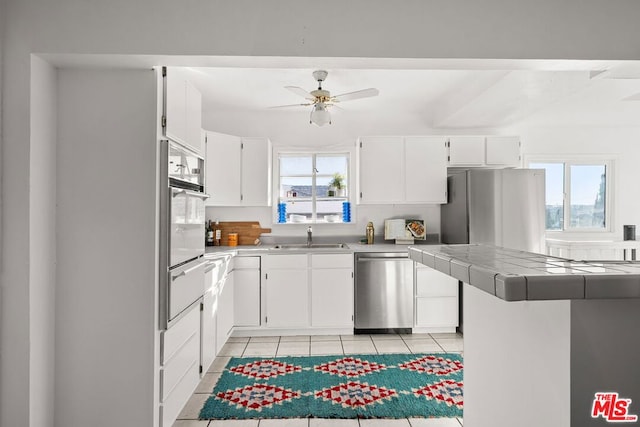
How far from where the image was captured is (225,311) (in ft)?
11.7

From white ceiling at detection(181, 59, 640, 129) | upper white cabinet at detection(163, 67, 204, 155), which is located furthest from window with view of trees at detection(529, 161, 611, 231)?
upper white cabinet at detection(163, 67, 204, 155)

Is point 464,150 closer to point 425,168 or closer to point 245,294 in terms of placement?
point 425,168

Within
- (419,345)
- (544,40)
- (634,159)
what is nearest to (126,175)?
(544,40)

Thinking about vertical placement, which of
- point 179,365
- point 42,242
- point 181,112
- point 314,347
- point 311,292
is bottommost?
point 314,347

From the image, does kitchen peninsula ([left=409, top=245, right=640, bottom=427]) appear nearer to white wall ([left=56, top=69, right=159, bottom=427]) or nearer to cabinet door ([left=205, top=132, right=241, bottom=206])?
white wall ([left=56, top=69, right=159, bottom=427])

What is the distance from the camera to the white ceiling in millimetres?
3236

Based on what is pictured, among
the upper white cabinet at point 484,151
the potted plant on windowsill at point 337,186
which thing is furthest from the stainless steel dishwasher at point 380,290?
the upper white cabinet at point 484,151

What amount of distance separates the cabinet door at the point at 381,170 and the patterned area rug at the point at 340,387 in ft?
5.74

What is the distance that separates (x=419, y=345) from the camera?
3768 millimetres

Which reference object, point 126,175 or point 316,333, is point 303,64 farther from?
point 316,333

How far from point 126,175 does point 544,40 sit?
7.52ft

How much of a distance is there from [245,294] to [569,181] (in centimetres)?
427

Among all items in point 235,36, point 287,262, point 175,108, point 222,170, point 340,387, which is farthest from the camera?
point 222,170

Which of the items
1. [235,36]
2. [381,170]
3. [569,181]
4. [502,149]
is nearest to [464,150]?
[502,149]
